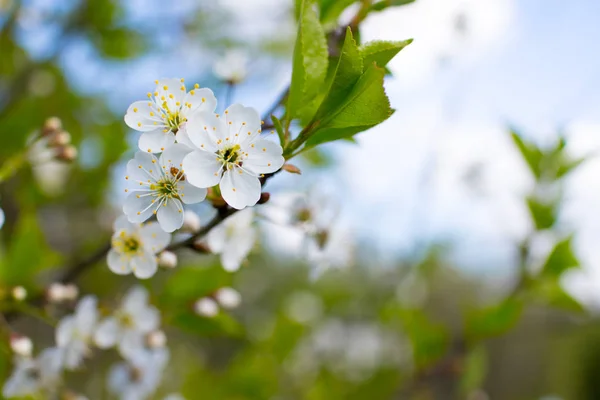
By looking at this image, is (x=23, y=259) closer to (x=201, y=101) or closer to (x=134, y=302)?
(x=134, y=302)

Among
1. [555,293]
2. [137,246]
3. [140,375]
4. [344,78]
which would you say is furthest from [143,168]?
[555,293]

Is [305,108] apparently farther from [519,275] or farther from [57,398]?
[519,275]

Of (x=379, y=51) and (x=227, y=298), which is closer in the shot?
(x=379, y=51)

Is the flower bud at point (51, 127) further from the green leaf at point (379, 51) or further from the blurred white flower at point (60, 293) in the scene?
the green leaf at point (379, 51)

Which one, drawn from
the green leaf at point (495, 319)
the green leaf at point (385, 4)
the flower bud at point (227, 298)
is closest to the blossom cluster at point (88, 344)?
the flower bud at point (227, 298)

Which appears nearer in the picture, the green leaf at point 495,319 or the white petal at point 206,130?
the white petal at point 206,130

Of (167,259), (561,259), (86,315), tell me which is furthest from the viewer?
(561,259)

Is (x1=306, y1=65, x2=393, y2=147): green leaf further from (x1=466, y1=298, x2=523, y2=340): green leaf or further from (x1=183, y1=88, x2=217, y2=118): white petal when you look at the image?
(x1=466, y1=298, x2=523, y2=340): green leaf
